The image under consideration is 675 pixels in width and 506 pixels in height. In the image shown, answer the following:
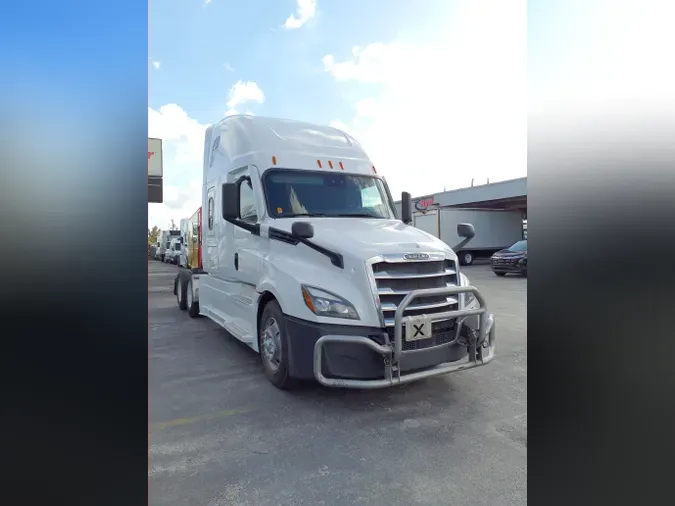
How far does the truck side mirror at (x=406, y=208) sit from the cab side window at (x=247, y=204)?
7.62 feet

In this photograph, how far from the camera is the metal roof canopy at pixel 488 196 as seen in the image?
84.3 ft

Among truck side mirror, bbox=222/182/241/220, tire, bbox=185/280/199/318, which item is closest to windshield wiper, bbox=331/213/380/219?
truck side mirror, bbox=222/182/241/220

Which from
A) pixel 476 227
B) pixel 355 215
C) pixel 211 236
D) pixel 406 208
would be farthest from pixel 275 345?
pixel 476 227

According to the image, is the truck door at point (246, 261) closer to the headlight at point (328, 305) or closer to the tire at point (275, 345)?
the tire at point (275, 345)

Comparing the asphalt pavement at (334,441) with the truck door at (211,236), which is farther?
the truck door at (211,236)

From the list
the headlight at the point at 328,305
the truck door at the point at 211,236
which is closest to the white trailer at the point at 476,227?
the truck door at the point at 211,236

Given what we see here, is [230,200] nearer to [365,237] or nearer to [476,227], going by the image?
[365,237]

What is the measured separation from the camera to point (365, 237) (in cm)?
430

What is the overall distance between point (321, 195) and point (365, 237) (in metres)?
1.23

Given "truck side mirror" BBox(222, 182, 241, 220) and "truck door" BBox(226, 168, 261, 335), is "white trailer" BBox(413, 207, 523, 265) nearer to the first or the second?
"truck door" BBox(226, 168, 261, 335)
